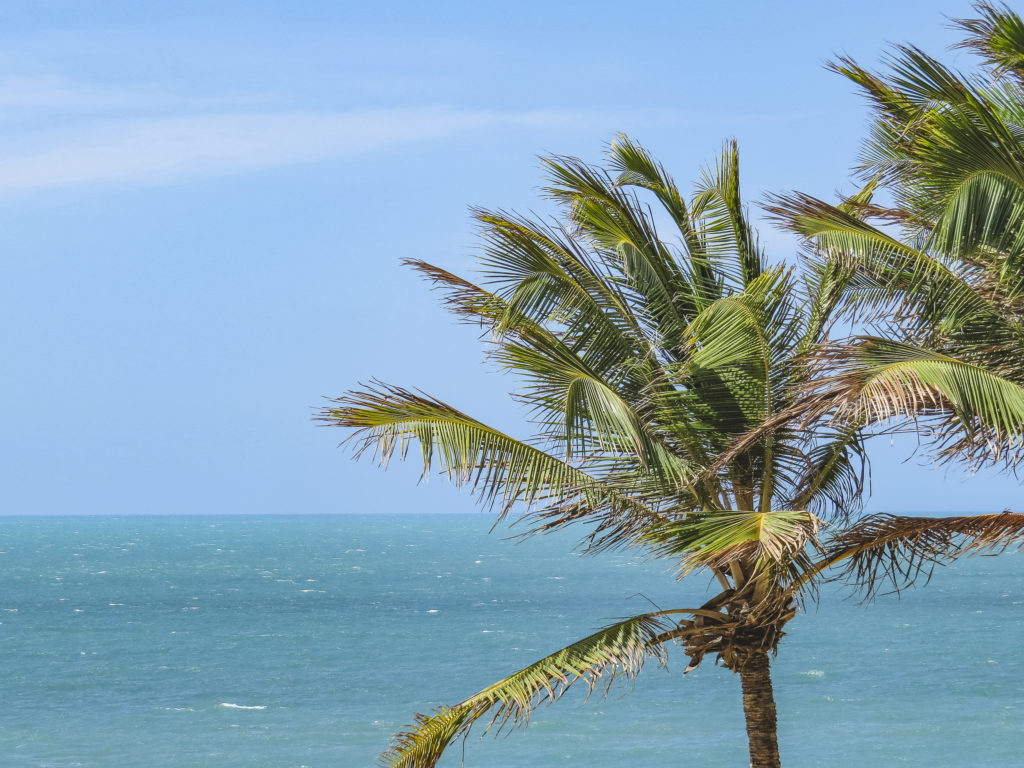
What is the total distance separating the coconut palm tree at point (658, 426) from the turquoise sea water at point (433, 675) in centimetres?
2204

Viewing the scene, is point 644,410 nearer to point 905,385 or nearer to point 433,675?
point 905,385

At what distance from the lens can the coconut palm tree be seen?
8.43 meters

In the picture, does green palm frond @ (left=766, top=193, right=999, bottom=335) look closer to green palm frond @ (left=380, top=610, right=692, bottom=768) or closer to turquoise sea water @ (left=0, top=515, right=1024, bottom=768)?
green palm frond @ (left=380, top=610, right=692, bottom=768)

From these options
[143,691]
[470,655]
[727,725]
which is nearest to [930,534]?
[727,725]

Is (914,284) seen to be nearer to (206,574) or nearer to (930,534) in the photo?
(930,534)

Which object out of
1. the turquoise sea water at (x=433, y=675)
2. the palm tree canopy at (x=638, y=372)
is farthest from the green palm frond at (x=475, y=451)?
the turquoise sea water at (x=433, y=675)

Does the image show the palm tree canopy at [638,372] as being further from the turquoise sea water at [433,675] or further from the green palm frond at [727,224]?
the turquoise sea water at [433,675]

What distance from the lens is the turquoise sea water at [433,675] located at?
1250 inches

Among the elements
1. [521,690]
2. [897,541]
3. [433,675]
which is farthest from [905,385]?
[433,675]

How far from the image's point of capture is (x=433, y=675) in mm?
43688

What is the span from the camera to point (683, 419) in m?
9.44

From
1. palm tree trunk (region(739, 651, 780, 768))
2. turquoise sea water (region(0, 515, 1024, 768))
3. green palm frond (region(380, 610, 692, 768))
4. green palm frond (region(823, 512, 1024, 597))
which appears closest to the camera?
green palm frond (region(823, 512, 1024, 597))

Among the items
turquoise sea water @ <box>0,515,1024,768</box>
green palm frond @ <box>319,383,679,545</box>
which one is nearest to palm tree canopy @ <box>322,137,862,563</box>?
green palm frond @ <box>319,383,679,545</box>

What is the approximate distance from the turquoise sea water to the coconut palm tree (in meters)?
22.0
